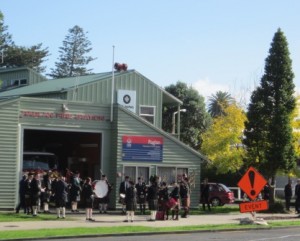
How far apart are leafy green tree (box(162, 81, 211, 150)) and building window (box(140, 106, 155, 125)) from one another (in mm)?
24588

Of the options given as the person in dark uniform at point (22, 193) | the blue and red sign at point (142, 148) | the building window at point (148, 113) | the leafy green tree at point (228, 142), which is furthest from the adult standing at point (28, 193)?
the leafy green tree at point (228, 142)

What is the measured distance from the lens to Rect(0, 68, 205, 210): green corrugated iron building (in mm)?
30781

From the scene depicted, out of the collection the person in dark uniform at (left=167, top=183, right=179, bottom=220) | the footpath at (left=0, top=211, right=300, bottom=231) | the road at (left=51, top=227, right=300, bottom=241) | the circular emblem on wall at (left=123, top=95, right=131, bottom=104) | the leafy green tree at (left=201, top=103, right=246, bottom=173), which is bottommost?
the road at (left=51, top=227, right=300, bottom=241)

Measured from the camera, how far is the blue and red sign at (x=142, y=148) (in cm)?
3366

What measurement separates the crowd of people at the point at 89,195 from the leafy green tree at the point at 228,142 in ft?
53.2

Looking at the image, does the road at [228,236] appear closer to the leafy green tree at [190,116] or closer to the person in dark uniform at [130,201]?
the person in dark uniform at [130,201]

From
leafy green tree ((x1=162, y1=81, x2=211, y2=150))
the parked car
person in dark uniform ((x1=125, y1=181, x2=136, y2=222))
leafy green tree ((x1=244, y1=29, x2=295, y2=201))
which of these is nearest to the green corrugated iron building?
leafy green tree ((x1=244, y1=29, x2=295, y2=201))

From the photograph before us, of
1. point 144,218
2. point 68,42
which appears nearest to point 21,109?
point 144,218

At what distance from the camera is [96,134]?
115 ft

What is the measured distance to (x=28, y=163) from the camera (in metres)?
34.1

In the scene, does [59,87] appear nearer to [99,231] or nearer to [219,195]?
[219,195]

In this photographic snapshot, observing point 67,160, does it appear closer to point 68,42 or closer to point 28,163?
point 28,163

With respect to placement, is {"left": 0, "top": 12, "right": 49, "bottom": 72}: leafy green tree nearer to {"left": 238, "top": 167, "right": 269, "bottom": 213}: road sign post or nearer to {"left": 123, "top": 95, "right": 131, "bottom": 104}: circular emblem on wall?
{"left": 123, "top": 95, "right": 131, "bottom": 104}: circular emblem on wall

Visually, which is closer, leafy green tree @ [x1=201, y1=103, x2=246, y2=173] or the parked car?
the parked car
